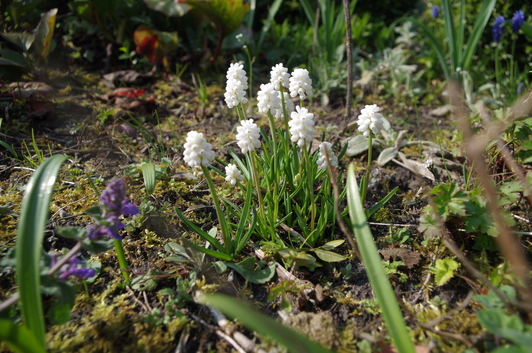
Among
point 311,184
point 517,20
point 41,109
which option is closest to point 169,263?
point 311,184

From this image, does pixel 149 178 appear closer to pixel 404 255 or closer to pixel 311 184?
pixel 311 184

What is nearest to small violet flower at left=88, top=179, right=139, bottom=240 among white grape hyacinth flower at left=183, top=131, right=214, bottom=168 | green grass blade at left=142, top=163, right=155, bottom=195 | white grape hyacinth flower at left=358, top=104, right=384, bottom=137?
white grape hyacinth flower at left=183, top=131, right=214, bottom=168

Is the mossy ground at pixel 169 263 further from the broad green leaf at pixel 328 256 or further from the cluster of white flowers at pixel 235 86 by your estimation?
the cluster of white flowers at pixel 235 86

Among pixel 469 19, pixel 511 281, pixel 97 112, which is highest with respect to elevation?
pixel 469 19

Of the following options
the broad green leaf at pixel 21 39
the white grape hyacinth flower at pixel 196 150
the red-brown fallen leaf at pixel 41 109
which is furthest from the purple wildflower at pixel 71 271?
the broad green leaf at pixel 21 39

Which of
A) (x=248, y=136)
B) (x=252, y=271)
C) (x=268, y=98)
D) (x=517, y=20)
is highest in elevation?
(x=517, y=20)

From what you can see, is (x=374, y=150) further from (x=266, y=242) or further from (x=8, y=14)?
(x=8, y=14)

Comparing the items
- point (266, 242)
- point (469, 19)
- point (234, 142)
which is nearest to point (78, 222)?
point (266, 242)
